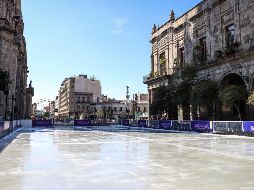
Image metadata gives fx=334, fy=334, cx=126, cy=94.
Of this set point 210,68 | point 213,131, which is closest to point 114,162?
point 213,131

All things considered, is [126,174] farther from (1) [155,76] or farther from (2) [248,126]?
(1) [155,76]

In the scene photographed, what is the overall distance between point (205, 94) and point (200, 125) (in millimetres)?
3024

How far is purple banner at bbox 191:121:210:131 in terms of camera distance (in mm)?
31000

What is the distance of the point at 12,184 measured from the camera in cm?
708

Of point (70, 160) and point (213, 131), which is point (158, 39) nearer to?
point (213, 131)

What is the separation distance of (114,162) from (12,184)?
4073mm

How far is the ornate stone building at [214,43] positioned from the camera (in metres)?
30.4

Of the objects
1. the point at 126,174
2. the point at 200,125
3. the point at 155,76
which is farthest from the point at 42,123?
the point at 126,174

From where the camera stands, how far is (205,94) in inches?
1268

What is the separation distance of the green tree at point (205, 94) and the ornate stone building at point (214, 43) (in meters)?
1.32

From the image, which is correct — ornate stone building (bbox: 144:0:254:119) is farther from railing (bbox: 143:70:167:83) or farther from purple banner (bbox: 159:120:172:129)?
purple banner (bbox: 159:120:172:129)

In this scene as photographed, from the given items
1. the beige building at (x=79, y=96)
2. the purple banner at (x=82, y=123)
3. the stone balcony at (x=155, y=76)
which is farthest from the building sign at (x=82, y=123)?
the beige building at (x=79, y=96)

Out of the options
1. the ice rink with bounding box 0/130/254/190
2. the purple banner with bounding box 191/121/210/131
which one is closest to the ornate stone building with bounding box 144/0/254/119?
→ the purple banner with bounding box 191/121/210/131

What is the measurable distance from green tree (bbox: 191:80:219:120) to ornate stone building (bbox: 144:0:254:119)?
1324 millimetres
